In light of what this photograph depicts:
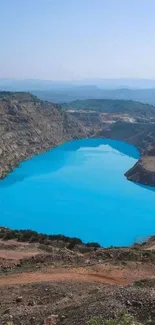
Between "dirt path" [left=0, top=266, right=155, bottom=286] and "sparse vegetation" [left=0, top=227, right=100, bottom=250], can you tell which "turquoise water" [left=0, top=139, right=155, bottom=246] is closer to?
"sparse vegetation" [left=0, top=227, right=100, bottom=250]

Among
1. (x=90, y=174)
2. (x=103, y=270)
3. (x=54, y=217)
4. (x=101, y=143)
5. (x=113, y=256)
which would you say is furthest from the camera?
(x=101, y=143)

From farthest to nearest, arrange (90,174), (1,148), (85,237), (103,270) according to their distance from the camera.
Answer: (1,148)
(90,174)
(85,237)
(103,270)

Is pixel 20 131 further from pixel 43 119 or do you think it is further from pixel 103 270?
pixel 103 270

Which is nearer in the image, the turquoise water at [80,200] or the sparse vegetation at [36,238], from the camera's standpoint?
the sparse vegetation at [36,238]

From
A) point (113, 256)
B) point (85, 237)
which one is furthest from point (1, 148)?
point (113, 256)

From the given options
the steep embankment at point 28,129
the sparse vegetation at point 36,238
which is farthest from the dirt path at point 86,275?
the steep embankment at point 28,129

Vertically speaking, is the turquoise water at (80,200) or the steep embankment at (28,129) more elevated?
the steep embankment at (28,129)

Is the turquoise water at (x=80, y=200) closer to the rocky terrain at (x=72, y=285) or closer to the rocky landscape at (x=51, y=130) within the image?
the rocky landscape at (x=51, y=130)
